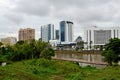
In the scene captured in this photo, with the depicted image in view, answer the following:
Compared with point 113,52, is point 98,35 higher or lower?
higher

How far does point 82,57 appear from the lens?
106 metres

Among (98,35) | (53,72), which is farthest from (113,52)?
(98,35)

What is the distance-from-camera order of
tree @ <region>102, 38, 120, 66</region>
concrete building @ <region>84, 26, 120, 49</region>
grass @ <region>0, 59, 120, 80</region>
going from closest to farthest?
grass @ <region>0, 59, 120, 80</region> → tree @ <region>102, 38, 120, 66</region> → concrete building @ <region>84, 26, 120, 49</region>

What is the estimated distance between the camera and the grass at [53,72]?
1046 inches

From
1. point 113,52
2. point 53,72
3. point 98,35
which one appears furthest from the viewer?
point 98,35

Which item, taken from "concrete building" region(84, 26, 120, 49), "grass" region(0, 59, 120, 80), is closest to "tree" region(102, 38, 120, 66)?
"grass" region(0, 59, 120, 80)

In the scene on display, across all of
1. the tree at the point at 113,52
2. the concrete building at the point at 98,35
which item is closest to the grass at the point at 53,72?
the tree at the point at 113,52

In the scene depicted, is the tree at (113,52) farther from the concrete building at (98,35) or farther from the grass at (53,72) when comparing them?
the concrete building at (98,35)

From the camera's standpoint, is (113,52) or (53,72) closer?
(53,72)

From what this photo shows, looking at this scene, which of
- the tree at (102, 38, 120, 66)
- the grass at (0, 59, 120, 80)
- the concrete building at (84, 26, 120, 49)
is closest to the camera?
the grass at (0, 59, 120, 80)

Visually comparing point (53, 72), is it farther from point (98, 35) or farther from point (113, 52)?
point (98, 35)

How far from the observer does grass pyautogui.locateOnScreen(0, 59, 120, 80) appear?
1046 inches

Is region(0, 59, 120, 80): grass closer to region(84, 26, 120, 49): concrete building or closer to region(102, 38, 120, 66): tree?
region(102, 38, 120, 66): tree

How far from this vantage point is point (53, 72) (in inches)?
1519
